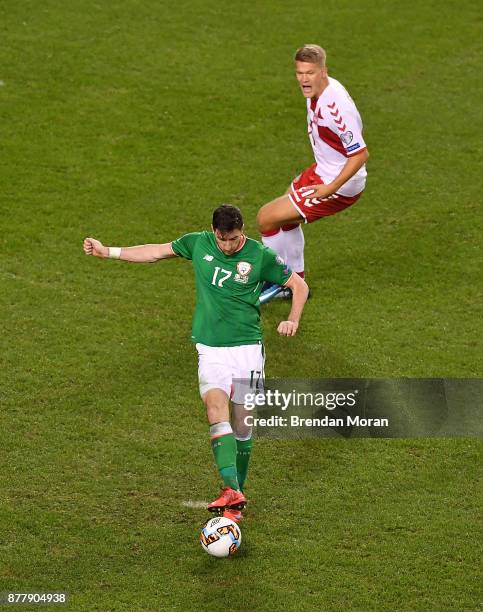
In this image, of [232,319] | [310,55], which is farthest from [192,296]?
[232,319]

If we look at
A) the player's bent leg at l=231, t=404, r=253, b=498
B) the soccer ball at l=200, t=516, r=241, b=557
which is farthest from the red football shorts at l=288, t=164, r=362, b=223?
the soccer ball at l=200, t=516, r=241, b=557

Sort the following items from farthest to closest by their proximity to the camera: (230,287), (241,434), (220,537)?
(241,434) → (230,287) → (220,537)

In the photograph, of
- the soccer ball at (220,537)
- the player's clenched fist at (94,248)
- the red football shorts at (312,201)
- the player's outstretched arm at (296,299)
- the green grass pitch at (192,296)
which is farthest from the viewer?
the red football shorts at (312,201)

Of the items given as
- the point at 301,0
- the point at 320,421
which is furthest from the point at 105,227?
the point at 301,0

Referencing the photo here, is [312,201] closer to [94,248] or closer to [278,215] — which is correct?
[278,215]

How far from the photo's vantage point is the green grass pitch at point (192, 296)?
8.09 metres

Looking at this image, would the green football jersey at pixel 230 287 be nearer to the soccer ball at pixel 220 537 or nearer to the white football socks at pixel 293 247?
the soccer ball at pixel 220 537

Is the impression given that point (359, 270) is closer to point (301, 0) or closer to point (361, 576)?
point (361, 576)

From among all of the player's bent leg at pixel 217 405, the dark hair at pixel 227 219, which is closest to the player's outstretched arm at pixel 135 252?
the dark hair at pixel 227 219

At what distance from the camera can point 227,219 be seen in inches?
316

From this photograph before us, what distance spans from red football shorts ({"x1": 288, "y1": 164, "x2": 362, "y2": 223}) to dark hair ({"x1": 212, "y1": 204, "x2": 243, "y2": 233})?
10.6 feet

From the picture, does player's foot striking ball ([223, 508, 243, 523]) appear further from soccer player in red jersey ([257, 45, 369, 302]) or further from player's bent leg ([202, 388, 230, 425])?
soccer player in red jersey ([257, 45, 369, 302])

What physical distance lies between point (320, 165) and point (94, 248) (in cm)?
325

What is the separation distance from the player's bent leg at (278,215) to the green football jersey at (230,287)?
2753 mm
